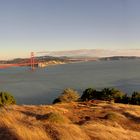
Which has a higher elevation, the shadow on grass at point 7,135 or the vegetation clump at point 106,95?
the shadow on grass at point 7,135

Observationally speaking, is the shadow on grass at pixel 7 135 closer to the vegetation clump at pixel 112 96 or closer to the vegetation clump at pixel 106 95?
the vegetation clump at pixel 112 96

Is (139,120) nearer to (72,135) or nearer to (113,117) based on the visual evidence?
(113,117)

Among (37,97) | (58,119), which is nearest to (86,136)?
(58,119)

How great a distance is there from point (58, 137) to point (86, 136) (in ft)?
5.23

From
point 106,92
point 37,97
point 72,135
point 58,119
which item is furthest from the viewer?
point 37,97

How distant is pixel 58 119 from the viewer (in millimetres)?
19594

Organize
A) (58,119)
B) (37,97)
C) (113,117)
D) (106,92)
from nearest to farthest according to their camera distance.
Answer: (58,119) < (113,117) < (106,92) < (37,97)

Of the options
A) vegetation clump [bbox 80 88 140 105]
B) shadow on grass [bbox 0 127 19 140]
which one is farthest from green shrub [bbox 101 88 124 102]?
shadow on grass [bbox 0 127 19 140]

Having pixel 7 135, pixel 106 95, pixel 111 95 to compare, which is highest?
pixel 7 135

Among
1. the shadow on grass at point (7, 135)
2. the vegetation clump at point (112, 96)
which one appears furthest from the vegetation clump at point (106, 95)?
the shadow on grass at point (7, 135)

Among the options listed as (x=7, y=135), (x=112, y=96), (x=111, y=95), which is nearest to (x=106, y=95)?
(x=111, y=95)

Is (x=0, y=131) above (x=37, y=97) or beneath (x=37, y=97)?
above

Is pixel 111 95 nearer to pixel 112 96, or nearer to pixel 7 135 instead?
pixel 112 96

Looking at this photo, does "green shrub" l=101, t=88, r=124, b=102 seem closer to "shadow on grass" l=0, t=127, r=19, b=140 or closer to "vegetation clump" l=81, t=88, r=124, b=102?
"vegetation clump" l=81, t=88, r=124, b=102
